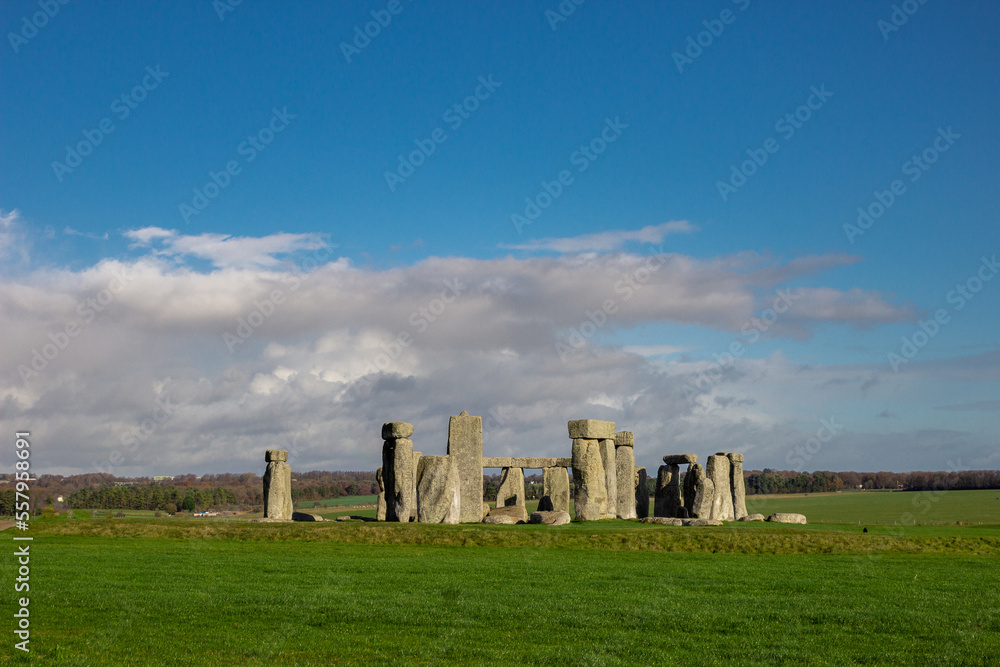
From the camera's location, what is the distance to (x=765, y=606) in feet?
38.1

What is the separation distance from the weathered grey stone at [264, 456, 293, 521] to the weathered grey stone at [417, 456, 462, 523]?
770 cm

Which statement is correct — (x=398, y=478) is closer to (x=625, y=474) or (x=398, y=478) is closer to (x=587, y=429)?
(x=587, y=429)

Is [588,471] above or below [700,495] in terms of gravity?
above

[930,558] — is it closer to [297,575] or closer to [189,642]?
[297,575]

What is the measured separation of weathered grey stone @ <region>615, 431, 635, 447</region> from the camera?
33.2 meters

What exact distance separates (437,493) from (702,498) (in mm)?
10146

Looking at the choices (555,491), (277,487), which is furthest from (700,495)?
(277,487)

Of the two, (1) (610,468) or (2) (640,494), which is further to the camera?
(2) (640,494)

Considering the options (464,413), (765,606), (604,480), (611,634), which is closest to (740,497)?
(604,480)

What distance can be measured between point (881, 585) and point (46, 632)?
1240 centimetres

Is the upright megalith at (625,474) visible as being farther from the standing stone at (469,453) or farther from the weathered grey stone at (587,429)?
the standing stone at (469,453)

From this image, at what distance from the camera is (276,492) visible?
31.6 m

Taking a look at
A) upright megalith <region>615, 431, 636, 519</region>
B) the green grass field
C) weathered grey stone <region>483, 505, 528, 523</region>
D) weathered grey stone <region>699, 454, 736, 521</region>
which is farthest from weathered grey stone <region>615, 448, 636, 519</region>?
the green grass field

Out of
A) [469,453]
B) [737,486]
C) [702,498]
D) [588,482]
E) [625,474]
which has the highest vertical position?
[469,453]
